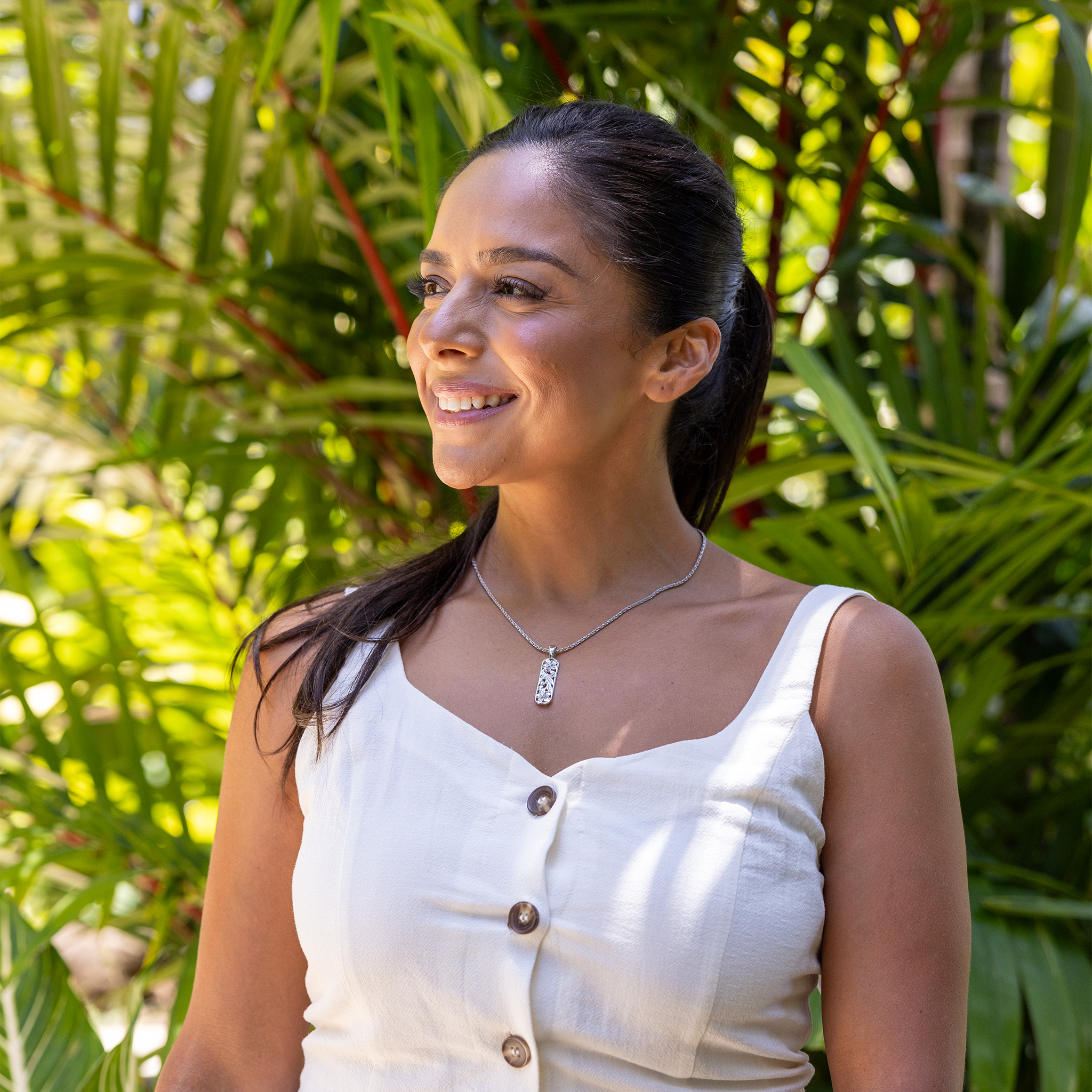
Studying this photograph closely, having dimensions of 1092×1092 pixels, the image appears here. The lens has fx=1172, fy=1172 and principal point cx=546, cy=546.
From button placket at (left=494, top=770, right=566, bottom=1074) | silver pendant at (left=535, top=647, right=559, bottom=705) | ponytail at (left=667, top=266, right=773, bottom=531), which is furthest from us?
ponytail at (left=667, top=266, right=773, bottom=531)

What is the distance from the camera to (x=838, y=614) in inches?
→ 37.9

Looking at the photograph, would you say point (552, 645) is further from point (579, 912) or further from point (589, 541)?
point (579, 912)

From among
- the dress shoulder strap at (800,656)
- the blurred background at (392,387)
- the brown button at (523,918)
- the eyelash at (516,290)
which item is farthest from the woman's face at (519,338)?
the brown button at (523,918)

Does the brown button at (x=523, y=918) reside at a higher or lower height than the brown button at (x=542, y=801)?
lower

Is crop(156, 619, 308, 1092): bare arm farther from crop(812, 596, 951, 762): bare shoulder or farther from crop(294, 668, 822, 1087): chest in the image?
crop(812, 596, 951, 762): bare shoulder

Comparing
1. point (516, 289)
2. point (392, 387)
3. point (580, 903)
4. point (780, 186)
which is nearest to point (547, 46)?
point (780, 186)

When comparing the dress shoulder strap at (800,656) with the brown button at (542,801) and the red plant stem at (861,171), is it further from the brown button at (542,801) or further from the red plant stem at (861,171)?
the red plant stem at (861,171)

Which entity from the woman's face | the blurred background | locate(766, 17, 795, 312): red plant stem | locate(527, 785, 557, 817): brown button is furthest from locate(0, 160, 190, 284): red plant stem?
locate(527, 785, 557, 817): brown button

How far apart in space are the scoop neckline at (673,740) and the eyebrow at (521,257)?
0.34m

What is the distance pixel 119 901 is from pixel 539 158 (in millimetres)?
1686

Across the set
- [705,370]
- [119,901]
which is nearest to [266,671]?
[705,370]

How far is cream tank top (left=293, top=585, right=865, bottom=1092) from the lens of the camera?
2.81 ft

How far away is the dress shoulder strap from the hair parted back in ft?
0.77

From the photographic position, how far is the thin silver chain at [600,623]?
1.03 metres
